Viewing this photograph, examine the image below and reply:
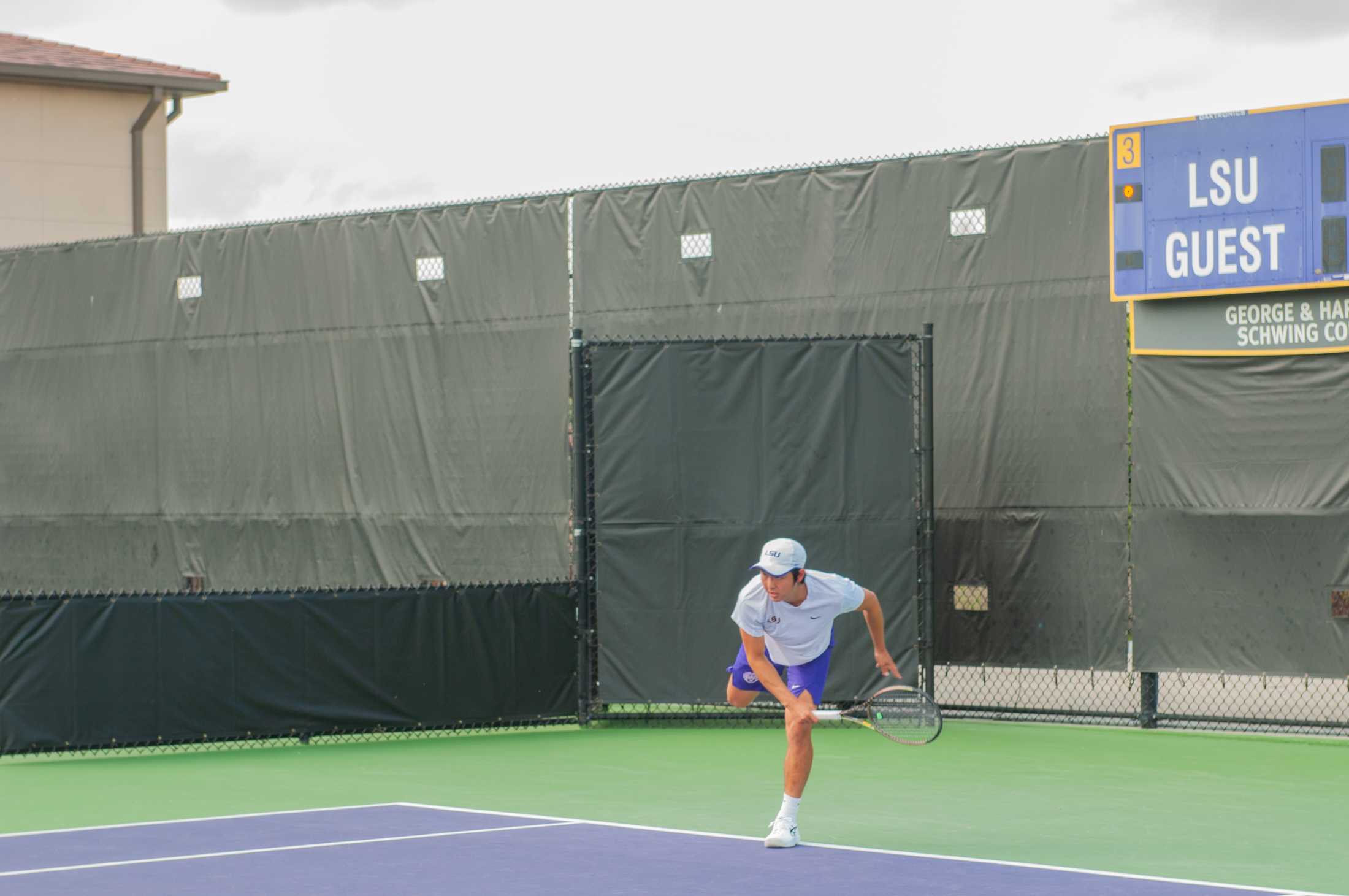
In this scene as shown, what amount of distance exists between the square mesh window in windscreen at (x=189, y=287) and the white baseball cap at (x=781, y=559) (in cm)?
1178

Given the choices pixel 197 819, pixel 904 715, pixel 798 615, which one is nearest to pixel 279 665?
pixel 197 819

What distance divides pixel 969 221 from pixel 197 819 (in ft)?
26.7

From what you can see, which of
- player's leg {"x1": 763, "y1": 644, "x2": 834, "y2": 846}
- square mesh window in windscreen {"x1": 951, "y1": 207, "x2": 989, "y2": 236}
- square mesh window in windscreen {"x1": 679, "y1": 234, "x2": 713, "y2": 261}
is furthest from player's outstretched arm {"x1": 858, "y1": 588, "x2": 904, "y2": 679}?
square mesh window in windscreen {"x1": 679, "y1": 234, "x2": 713, "y2": 261}

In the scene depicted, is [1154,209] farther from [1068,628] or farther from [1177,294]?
[1068,628]

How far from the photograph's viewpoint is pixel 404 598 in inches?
620

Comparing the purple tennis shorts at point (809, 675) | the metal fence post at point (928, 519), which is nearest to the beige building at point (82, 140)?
the metal fence post at point (928, 519)

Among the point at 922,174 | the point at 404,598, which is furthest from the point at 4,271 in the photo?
the point at 922,174

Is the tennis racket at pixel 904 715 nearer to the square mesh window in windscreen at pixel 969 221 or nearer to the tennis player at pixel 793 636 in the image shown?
the tennis player at pixel 793 636

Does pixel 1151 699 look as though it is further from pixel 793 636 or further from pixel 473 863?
pixel 473 863

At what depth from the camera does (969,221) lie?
642 inches

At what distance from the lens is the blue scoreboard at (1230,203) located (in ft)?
47.5

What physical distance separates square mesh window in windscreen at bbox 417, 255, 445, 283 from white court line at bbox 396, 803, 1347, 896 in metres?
7.80

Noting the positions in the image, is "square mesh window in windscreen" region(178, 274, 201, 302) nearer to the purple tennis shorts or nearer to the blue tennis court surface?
the blue tennis court surface

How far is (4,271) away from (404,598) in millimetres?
8580
